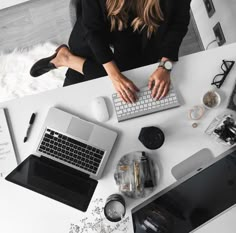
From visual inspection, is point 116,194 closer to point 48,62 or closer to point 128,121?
point 128,121

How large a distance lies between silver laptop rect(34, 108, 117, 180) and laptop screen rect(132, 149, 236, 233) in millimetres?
241

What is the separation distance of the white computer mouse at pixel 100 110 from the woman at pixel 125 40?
0.07m

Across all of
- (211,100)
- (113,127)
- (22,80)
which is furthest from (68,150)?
(22,80)

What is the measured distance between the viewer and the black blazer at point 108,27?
1251 mm

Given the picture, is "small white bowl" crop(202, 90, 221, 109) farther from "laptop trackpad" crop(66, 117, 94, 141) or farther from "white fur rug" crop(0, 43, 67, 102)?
"white fur rug" crop(0, 43, 67, 102)

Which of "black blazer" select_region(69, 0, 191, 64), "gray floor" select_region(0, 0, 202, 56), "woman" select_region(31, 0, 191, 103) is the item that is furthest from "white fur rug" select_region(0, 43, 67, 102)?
"black blazer" select_region(69, 0, 191, 64)

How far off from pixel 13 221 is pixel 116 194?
374 mm

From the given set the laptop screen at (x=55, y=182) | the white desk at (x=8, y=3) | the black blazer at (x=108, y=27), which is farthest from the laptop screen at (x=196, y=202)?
the white desk at (x=8, y=3)

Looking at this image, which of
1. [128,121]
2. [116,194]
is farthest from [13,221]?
[128,121]

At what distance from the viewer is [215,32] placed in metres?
1.71

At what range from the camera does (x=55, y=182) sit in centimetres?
112

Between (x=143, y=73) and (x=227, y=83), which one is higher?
(x=143, y=73)

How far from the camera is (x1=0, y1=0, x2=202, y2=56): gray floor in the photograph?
1.98 metres

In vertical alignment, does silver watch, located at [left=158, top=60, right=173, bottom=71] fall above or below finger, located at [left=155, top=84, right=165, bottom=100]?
above
